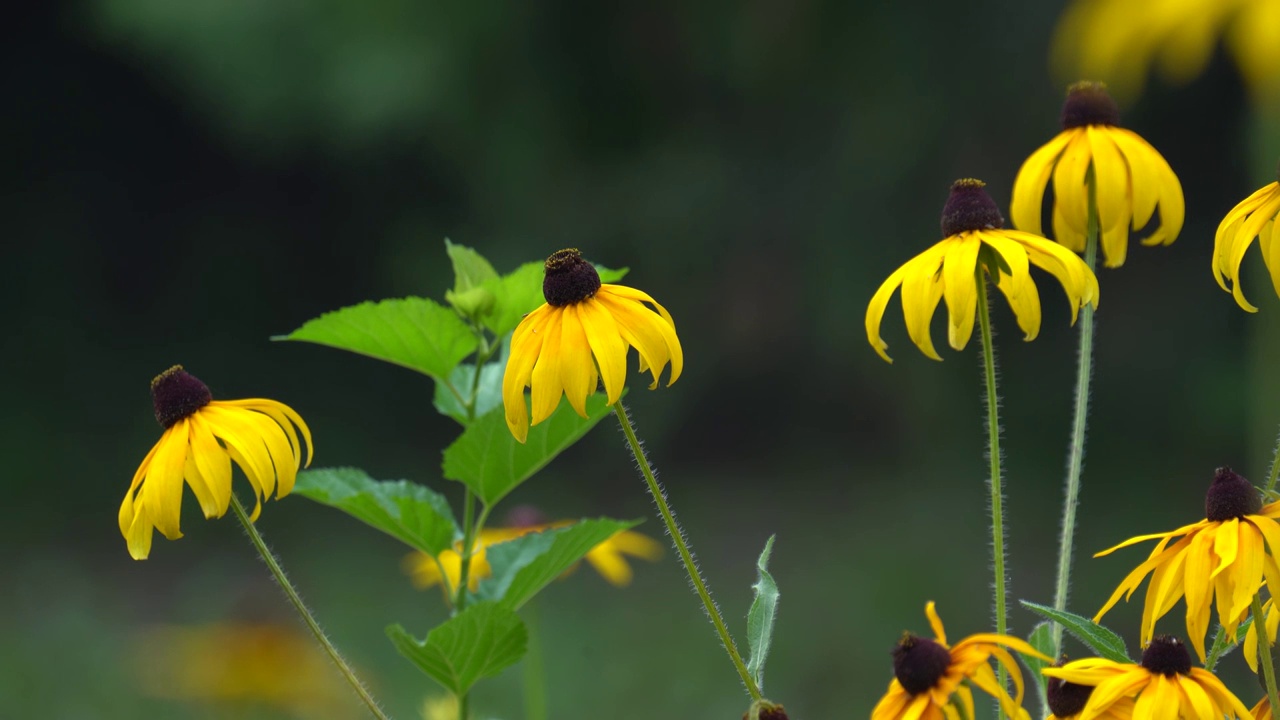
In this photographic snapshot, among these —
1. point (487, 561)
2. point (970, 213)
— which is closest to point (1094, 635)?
point (970, 213)

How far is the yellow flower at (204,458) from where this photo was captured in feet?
2.91

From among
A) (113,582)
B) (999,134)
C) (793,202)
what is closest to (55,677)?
(113,582)

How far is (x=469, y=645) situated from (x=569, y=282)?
0.33m

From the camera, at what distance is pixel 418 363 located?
1.19 m

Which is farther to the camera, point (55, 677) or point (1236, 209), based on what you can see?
point (55, 677)

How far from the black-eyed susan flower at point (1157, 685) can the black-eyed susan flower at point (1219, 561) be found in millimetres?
21

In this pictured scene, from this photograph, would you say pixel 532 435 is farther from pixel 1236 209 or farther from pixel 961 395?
pixel 961 395

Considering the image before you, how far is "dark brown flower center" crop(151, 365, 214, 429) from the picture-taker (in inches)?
38.2

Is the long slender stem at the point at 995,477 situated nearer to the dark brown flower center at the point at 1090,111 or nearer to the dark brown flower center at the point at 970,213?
the dark brown flower center at the point at 970,213

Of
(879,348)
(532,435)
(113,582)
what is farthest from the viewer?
(113,582)

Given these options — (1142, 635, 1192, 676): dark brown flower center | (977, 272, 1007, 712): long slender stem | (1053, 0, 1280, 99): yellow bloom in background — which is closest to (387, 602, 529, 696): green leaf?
(977, 272, 1007, 712): long slender stem

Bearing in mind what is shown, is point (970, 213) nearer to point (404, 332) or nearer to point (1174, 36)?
point (404, 332)

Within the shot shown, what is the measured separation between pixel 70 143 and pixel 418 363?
6829 mm

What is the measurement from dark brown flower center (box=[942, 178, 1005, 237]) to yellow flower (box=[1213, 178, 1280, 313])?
15 cm
